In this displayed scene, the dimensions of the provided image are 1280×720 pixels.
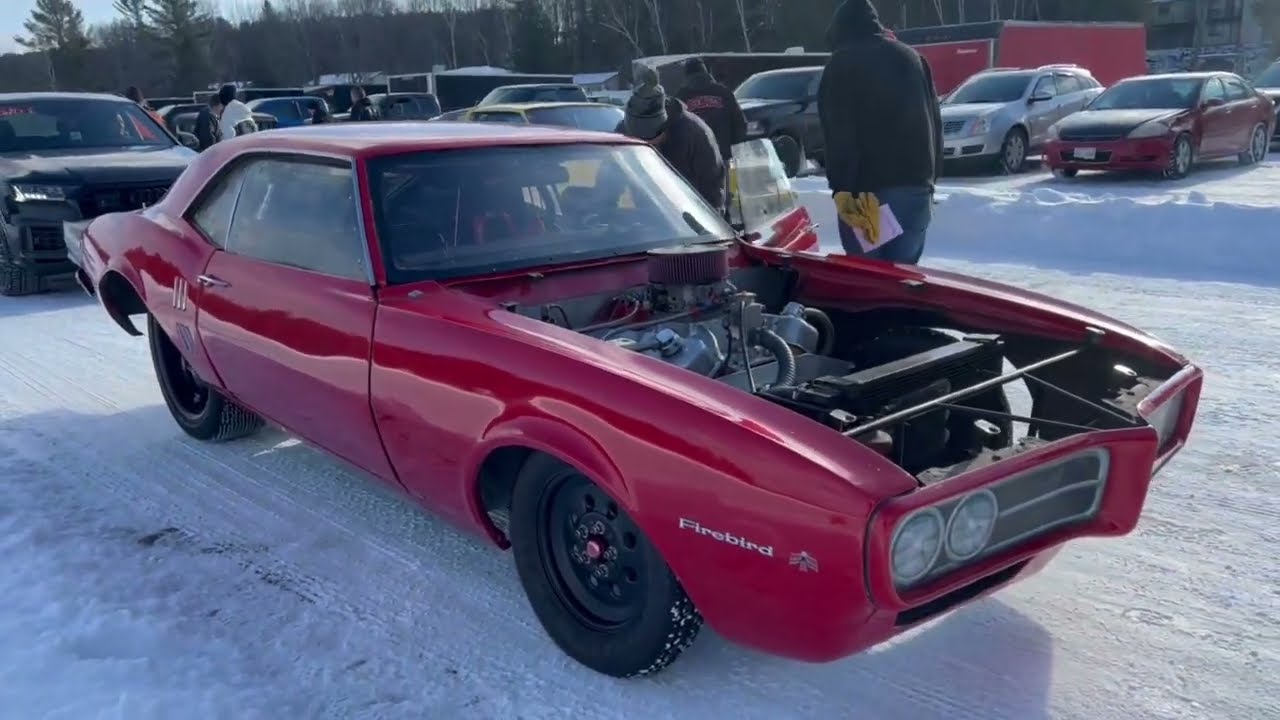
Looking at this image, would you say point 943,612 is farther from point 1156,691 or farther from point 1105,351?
point 1105,351

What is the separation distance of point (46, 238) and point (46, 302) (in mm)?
503

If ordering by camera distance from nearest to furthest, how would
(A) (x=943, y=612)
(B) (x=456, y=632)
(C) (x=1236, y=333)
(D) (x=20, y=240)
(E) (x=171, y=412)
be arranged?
(A) (x=943, y=612) < (B) (x=456, y=632) < (E) (x=171, y=412) < (C) (x=1236, y=333) < (D) (x=20, y=240)

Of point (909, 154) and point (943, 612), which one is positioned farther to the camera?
point (909, 154)

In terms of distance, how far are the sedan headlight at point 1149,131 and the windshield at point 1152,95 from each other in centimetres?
94

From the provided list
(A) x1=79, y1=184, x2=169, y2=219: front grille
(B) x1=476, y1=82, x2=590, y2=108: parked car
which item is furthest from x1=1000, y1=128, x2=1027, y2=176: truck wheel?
(A) x1=79, y1=184, x2=169, y2=219: front grille

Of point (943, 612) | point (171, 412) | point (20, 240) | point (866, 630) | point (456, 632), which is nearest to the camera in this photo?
point (866, 630)

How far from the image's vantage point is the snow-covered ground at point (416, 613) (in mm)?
2771

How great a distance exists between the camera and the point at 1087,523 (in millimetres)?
2621

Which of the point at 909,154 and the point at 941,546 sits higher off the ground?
the point at 909,154

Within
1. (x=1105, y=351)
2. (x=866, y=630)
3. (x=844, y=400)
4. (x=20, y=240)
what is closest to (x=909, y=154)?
(x=1105, y=351)

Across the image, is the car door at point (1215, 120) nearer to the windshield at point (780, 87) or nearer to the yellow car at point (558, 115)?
the windshield at point (780, 87)

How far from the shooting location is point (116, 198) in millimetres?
8188

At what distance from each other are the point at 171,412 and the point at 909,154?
387cm

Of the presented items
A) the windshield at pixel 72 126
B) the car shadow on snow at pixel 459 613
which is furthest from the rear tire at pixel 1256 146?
the car shadow on snow at pixel 459 613
